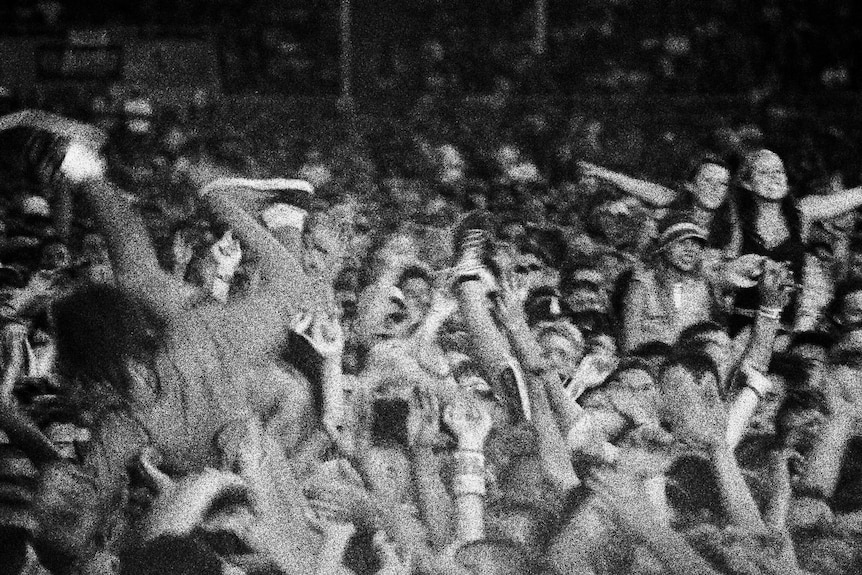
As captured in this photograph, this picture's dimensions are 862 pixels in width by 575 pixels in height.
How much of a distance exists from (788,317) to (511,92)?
0.97 m

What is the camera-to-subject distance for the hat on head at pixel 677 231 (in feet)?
8.05

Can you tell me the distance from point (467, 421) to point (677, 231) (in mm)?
773

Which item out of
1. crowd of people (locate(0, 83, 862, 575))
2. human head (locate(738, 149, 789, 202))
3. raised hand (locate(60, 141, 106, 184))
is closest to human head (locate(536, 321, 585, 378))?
crowd of people (locate(0, 83, 862, 575))

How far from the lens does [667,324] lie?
97.0 inches

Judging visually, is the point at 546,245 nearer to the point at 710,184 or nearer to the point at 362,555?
the point at 710,184

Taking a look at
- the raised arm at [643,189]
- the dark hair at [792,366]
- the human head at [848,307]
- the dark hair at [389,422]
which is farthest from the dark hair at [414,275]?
the human head at [848,307]

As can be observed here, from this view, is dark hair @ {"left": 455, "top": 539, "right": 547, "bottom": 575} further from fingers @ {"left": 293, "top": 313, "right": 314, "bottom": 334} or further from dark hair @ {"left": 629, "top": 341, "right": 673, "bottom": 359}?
fingers @ {"left": 293, "top": 313, "right": 314, "bottom": 334}

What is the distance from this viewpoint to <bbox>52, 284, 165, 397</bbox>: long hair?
8.28 feet

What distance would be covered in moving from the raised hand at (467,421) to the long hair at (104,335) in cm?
84

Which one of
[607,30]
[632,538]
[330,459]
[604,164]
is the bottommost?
[632,538]

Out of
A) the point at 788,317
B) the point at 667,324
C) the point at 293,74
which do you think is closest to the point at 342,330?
the point at 293,74

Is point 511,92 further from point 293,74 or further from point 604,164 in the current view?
point 293,74

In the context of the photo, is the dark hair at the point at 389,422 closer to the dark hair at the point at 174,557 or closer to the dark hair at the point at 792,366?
the dark hair at the point at 174,557

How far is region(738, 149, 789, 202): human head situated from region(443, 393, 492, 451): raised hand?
95cm
